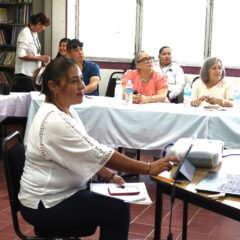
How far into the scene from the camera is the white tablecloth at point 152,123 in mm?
3684

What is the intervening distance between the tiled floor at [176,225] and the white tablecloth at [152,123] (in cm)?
56

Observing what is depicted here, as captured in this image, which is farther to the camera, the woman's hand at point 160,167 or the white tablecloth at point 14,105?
the white tablecloth at point 14,105

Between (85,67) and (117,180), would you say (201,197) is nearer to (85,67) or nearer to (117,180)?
(117,180)

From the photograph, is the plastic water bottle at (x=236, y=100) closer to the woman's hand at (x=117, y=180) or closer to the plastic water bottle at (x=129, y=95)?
the plastic water bottle at (x=129, y=95)

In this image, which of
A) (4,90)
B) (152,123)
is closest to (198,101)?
(152,123)

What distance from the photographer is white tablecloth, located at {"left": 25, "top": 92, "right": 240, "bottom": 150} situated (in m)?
3.68

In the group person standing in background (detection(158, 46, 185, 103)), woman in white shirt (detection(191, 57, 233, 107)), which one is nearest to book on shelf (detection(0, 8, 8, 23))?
person standing in background (detection(158, 46, 185, 103))

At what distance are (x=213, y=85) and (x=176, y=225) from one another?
158cm

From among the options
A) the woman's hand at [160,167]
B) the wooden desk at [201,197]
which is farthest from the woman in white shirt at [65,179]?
A: the wooden desk at [201,197]

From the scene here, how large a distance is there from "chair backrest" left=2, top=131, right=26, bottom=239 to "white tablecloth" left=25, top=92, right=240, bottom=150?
72.8 inches

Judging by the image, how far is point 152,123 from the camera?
3.85 metres

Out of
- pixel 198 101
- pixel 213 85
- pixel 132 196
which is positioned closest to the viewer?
pixel 132 196

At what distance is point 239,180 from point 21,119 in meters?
3.36

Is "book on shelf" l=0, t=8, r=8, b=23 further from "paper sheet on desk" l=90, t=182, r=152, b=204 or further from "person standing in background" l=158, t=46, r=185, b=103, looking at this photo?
"paper sheet on desk" l=90, t=182, r=152, b=204
